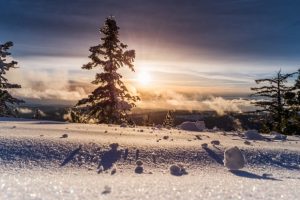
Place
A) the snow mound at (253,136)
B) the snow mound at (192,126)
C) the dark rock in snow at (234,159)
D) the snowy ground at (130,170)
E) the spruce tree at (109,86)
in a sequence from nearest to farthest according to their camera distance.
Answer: the snowy ground at (130,170) → the dark rock in snow at (234,159) → the snow mound at (253,136) → the snow mound at (192,126) → the spruce tree at (109,86)

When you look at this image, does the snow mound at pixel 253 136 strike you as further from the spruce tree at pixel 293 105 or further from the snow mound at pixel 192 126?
the spruce tree at pixel 293 105

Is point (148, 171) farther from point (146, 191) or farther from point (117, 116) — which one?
point (117, 116)

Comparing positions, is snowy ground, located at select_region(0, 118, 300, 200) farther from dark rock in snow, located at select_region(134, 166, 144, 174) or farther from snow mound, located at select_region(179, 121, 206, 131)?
snow mound, located at select_region(179, 121, 206, 131)

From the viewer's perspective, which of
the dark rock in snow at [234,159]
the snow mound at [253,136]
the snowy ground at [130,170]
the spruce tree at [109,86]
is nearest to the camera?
the snowy ground at [130,170]

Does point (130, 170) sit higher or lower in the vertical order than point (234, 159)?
lower

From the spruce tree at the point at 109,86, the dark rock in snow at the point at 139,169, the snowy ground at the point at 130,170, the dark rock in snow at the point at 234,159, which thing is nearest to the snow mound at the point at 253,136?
the snowy ground at the point at 130,170

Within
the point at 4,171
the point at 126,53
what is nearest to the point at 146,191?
the point at 4,171

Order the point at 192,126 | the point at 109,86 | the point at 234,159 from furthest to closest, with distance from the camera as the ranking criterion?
the point at 109,86
the point at 192,126
the point at 234,159

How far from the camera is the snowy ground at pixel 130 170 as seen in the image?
392 centimetres

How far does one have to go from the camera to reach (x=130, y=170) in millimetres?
5402

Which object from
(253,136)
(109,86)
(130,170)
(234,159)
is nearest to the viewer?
(130,170)

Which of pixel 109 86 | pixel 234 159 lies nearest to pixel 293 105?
pixel 109 86

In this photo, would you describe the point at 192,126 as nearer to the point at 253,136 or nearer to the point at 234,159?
the point at 253,136

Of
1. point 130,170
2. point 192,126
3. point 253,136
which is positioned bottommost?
point 130,170
